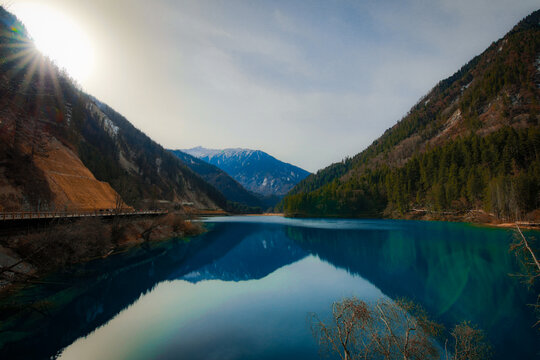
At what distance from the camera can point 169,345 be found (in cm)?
1045

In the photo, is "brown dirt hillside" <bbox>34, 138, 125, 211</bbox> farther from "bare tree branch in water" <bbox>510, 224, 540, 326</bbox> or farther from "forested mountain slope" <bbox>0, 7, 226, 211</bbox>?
"bare tree branch in water" <bbox>510, 224, 540, 326</bbox>

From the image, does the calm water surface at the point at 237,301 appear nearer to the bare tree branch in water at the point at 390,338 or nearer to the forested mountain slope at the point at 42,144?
the bare tree branch in water at the point at 390,338

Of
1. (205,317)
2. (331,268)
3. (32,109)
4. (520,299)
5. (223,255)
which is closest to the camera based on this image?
(205,317)

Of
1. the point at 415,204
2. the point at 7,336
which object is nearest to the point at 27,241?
the point at 7,336

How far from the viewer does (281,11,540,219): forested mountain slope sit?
5944 centimetres

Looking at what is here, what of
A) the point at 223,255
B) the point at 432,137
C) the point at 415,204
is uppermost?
the point at 432,137

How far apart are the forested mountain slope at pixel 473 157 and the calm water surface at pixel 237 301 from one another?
40.1 meters

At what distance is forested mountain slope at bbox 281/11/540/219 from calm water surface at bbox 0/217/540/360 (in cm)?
4015

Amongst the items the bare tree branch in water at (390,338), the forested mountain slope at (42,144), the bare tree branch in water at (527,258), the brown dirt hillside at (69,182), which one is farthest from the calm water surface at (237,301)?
the brown dirt hillside at (69,182)

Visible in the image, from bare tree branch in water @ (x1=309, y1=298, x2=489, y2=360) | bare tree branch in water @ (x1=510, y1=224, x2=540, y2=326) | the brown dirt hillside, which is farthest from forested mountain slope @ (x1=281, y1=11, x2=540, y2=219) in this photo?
the brown dirt hillside

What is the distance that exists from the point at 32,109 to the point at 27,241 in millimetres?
49132

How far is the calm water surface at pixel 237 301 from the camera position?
33.9 ft

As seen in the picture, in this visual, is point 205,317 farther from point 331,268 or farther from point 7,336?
point 331,268

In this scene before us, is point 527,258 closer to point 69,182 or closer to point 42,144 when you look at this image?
point 69,182
